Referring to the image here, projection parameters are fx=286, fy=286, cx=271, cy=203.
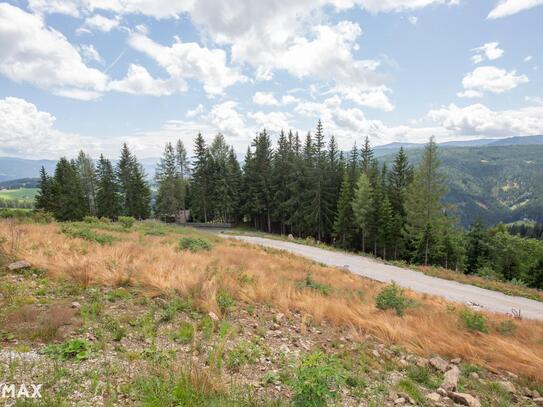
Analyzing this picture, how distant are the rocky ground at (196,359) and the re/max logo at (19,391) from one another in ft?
0.19

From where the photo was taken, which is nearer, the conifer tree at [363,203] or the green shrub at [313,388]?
the green shrub at [313,388]

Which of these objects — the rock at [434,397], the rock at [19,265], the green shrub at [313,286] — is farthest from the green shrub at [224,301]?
the rock at [19,265]

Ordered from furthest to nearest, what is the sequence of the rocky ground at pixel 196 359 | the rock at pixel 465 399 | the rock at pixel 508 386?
the rock at pixel 508 386 < the rock at pixel 465 399 < the rocky ground at pixel 196 359

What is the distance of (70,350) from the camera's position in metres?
4.29

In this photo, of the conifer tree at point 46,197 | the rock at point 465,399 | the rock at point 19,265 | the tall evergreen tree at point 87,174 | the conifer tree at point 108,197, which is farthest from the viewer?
the tall evergreen tree at point 87,174

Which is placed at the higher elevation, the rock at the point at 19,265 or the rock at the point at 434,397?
the rock at the point at 19,265

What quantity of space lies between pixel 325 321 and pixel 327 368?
428 cm

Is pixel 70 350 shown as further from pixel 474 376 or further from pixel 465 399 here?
pixel 474 376

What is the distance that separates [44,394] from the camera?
3309 mm

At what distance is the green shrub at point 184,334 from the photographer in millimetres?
5199

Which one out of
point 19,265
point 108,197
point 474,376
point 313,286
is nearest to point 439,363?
point 474,376

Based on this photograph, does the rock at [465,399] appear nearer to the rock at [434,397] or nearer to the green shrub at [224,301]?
the rock at [434,397]

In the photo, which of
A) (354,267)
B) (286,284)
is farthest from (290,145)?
(286,284)

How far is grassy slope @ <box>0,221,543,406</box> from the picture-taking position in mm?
3777
